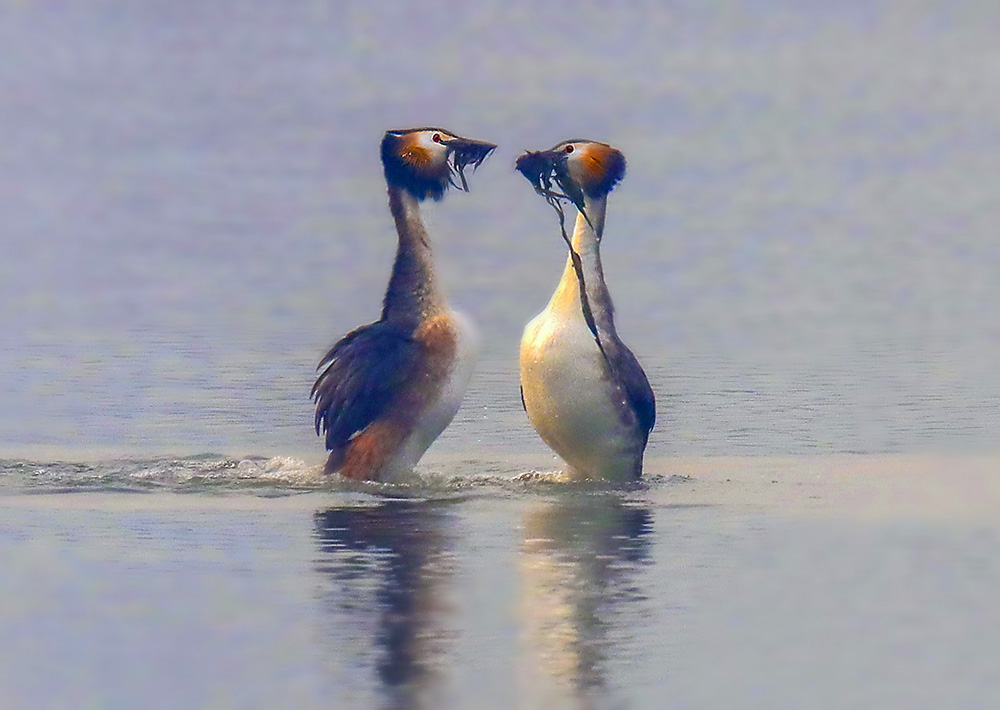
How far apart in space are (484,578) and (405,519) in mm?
1722

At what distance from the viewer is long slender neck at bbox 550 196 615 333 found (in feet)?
49.4

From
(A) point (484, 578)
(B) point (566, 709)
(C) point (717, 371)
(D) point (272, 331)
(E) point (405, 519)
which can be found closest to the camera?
(B) point (566, 709)

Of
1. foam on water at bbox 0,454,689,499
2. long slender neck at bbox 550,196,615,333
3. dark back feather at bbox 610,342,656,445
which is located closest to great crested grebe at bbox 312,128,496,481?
foam on water at bbox 0,454,689,499

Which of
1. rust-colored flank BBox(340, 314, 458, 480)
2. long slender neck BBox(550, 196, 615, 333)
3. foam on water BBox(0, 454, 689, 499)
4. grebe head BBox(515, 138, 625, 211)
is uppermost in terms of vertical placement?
grebe head BBox(515, 138, 625, 211)

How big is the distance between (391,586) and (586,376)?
12.7 ft

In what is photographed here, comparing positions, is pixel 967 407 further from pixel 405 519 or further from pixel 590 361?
pixel 405 519

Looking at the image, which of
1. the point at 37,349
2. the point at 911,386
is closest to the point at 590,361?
the point at 911,386

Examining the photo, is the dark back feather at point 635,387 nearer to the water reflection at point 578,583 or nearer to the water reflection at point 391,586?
the water reflection at point 578,583

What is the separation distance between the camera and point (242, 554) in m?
12.1

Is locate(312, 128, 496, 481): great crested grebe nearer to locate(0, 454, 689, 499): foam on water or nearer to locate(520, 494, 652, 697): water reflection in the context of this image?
locate(0, 454, 689, 499): foam on water

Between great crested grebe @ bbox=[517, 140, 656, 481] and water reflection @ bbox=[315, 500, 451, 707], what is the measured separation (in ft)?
4.82

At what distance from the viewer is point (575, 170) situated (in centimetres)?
1545

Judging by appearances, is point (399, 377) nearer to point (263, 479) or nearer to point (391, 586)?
point (263, 479)

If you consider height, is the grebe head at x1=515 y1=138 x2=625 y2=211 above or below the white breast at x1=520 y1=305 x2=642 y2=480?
above
